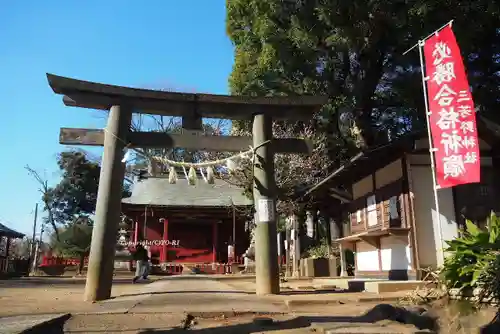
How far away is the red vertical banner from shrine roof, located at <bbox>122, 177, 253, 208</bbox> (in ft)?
61.7

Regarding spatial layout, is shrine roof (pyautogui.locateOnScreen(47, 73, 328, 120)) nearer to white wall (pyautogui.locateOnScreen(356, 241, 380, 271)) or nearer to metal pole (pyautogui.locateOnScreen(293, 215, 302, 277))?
white wall (pyautogui.locateOnScreen(356, 241, 380, 271))

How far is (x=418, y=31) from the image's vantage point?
1279 cm

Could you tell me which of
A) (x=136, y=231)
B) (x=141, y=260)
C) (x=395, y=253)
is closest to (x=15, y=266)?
(x=136, y=231)

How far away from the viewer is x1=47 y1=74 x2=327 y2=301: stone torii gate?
845 cm

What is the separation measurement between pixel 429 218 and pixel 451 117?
353cm

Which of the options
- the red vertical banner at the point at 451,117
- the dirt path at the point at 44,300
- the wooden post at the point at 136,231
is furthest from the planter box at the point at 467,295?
the wooden post at the point at 136,231

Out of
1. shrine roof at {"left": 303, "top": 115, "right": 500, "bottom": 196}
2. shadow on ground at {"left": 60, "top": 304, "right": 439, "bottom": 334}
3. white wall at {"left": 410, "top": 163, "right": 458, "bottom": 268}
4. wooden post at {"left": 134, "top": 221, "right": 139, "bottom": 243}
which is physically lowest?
shadow on ground at {"left": 60, "top": 304, "right": 439, "bottom": 334}

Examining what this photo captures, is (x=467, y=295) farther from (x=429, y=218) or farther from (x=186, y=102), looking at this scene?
(x=186, y=102)

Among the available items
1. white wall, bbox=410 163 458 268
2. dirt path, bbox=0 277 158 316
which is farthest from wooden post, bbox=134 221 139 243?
white wall, bbox=410 163 458 268

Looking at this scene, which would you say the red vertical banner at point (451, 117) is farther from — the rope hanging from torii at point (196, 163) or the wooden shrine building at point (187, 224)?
the wooden shrine building at point (187, 224)

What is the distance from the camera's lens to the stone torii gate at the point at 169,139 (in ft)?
27.7

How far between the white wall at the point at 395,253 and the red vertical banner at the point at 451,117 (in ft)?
11.3

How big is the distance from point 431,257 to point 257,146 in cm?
507

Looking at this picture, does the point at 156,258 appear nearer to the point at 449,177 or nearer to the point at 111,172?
the point at 111,172
